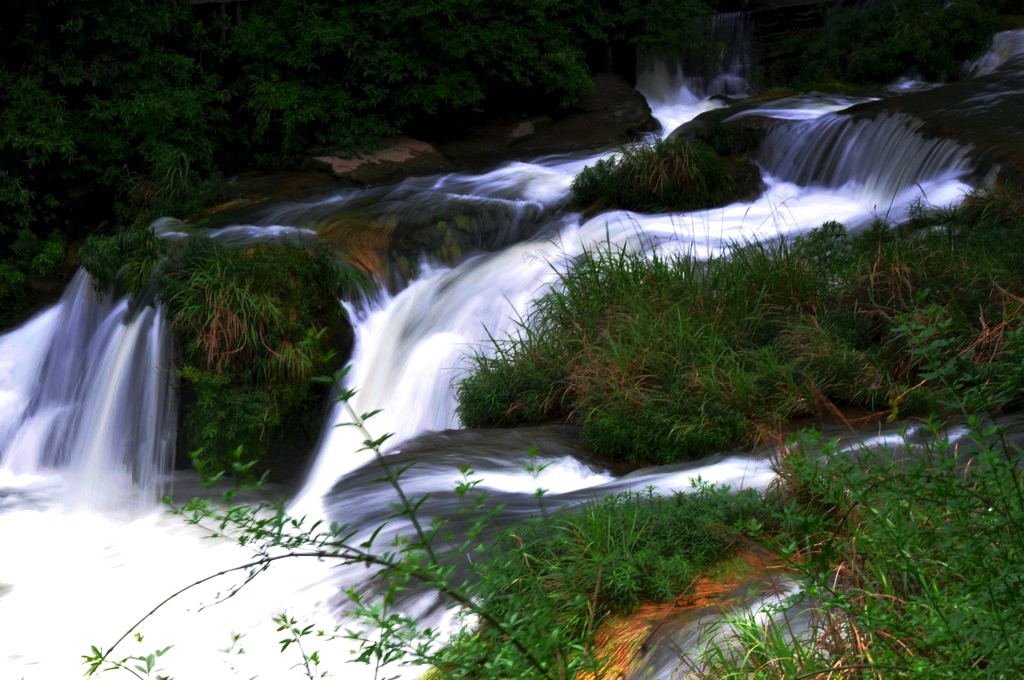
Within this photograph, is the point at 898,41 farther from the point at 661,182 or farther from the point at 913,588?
the point at 913,588

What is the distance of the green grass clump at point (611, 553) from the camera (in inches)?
164

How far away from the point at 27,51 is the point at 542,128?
18.1ft

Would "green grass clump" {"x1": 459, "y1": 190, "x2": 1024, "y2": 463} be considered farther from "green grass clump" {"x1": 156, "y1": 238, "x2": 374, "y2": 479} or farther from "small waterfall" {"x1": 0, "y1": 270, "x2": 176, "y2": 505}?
"small waterfall" {"x1": 0, "y1": 270, "x2": 176, "y2": 505}

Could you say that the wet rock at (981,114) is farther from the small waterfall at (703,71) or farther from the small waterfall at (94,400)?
the small waterfall at (94,400)

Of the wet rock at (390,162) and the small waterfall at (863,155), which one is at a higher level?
the wet rock at (390,162)

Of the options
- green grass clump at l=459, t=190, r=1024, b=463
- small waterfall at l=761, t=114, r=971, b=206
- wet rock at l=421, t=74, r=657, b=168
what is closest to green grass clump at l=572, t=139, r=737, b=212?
small waterfall at l=761, t=114, r=971, b=206

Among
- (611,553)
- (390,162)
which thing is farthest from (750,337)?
(390,162)

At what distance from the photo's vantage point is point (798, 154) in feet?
34.0

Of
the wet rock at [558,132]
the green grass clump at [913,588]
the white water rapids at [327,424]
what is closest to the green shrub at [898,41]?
the white water rapids at [327,424]

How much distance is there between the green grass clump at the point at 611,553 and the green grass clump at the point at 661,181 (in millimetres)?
5001

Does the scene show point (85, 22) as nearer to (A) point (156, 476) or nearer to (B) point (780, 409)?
(A) point (156, 476)

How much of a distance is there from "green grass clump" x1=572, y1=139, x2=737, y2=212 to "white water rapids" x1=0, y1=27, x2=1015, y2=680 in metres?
0.21

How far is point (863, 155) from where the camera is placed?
32.3 feet

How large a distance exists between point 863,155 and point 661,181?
6.34 ft
